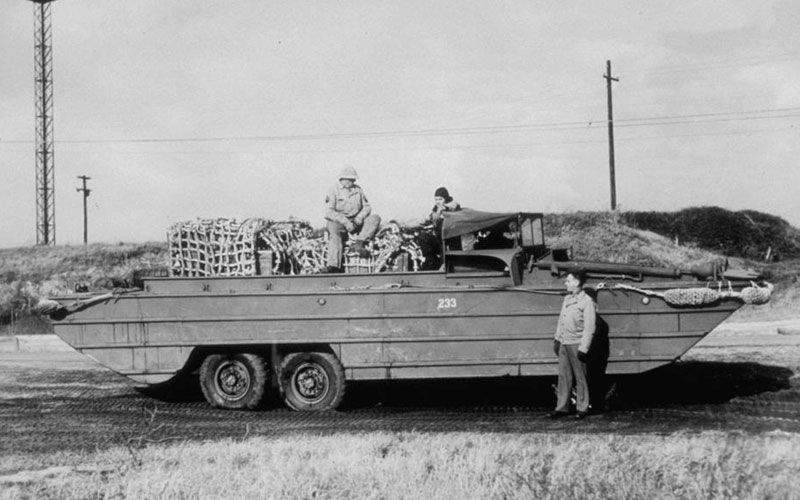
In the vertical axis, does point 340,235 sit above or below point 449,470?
above

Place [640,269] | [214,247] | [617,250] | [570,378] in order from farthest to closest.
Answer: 1. [617,250]
2. [214,247]
3. [640,269]
4. [570,378]

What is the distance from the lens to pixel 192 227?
36.0ft

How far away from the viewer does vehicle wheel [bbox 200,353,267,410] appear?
1032 cm

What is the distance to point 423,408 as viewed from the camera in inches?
403

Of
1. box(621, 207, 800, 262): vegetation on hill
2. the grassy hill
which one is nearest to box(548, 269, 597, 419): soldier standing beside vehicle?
the grassy hill

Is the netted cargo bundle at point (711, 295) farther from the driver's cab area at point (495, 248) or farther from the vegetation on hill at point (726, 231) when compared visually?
the vegetation on hill at point (726, 231)

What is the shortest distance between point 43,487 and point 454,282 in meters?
4.98

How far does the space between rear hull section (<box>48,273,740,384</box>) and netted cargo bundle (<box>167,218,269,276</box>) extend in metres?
0.41

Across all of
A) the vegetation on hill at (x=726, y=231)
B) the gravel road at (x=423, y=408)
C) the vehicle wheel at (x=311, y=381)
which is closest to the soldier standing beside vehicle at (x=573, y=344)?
the gravel road at (x=423, y=408)

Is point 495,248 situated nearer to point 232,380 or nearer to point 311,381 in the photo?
point 311,381

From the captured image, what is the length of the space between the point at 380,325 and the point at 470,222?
1.59 metres

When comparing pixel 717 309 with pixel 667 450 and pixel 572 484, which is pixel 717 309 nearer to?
pixel 667 450

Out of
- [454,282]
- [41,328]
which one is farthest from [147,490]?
[41,328]

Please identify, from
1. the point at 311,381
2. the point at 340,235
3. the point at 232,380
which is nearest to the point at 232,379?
the point at 232,380
